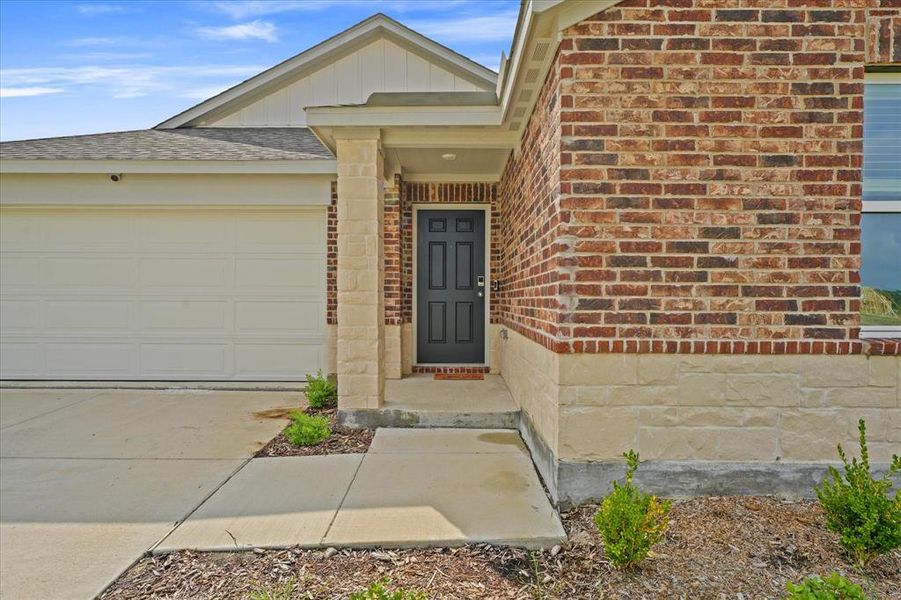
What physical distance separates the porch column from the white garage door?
89.5 inches

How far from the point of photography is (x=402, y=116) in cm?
457

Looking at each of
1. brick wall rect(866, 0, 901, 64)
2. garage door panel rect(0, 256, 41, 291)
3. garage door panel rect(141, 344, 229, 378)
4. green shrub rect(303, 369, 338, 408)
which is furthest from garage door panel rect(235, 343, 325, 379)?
brick wall rect(866, 0, 901, 64)

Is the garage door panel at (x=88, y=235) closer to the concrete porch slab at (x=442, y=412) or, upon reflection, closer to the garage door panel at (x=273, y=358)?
the garage door panel at (x=273, y=358)

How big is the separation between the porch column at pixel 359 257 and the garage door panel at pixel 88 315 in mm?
4089

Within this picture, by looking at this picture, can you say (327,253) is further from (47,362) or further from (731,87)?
(731,87)

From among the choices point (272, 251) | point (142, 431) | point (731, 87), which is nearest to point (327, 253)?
point (272, 251)

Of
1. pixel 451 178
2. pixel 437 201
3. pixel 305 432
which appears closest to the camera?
pixel 305 432

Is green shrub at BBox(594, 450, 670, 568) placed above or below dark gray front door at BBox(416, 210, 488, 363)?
below

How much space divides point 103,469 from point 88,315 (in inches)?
156

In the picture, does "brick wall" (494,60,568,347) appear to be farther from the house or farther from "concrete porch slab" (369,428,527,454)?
"concrete porch slab" (369,428,527,454)

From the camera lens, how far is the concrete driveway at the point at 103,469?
8.72ft

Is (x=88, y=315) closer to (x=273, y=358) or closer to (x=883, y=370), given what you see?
(x=273, y=358)

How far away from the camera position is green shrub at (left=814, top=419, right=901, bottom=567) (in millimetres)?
2426

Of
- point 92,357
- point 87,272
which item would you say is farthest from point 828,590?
point 87,272
